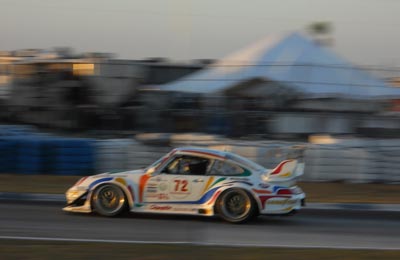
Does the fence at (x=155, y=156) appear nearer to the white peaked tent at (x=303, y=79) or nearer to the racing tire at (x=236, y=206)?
the white peaked tent at (x=303, y=79)

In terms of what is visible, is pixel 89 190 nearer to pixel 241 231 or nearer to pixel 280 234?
pixel 241 231

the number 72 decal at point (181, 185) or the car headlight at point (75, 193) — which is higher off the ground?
the number 72 decal at point (181, 185)

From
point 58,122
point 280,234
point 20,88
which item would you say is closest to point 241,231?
point 280,234

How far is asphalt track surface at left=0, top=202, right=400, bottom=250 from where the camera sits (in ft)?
23.7

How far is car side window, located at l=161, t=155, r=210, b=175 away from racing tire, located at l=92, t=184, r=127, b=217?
2.55 feet

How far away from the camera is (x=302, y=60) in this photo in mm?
27578

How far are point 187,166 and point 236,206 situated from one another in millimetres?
972

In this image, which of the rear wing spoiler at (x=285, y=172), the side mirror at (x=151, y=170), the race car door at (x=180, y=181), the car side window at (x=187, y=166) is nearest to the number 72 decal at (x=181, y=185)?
the race car door at (x=180, y=181)

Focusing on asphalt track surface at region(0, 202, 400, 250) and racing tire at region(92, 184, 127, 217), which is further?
racing tire at region(92, 184, 127, 217)

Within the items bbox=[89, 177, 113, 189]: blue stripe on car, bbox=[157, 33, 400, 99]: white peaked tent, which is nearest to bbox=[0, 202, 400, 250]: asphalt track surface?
bbox=[89, 177, 113, 189]: blue stripe on car

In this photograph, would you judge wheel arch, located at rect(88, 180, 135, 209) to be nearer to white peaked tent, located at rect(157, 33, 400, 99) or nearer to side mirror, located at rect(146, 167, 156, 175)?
side mirror, located at rect(146, 167, 156, 175)

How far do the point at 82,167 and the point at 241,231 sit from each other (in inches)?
286

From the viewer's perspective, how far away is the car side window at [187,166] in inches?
349

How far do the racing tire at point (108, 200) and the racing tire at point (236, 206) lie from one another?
4.93 ft
